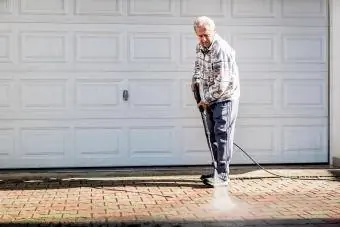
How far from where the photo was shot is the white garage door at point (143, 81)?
330 inches

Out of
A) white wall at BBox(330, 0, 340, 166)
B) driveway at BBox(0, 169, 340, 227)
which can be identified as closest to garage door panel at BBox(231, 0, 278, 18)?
white wall at BBox(330, 0, 340, 166)

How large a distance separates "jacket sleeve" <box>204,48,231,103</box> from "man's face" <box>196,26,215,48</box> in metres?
0.16

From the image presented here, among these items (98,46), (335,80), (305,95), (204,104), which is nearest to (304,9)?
(335,80)

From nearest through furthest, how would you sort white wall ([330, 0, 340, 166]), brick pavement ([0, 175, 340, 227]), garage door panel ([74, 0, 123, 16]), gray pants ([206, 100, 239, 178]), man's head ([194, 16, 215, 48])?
brick pavement ([0, 175, 340, 227]) → man's head ([194, 16, 215, 48]) → gray pants ([206, 100, 239, 178]) → garage door panel ([74, 0, 123, 16]) → white wall ([330, 0, 340, 166])

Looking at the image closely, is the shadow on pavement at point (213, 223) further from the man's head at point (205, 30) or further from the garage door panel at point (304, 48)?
the garage door panel at point (304, 48)

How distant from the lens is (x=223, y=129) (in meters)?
7.37

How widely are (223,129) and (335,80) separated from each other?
2300 millimetres

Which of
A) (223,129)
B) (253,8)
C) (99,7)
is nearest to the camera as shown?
Result: (223,129)

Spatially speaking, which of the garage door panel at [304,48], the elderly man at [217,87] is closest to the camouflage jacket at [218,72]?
the elderly man at [217,87]

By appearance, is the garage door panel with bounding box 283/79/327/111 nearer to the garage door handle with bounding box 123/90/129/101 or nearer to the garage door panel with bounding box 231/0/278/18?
the garage door panel with bounding box 231/0/278/18

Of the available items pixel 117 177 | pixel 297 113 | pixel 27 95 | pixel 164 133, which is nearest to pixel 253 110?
pixel 297 113

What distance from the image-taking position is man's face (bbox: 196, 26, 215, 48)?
23.8 ft

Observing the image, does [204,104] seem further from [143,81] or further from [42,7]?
[42,7]

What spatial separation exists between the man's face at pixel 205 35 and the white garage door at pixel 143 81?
4.26 feet
